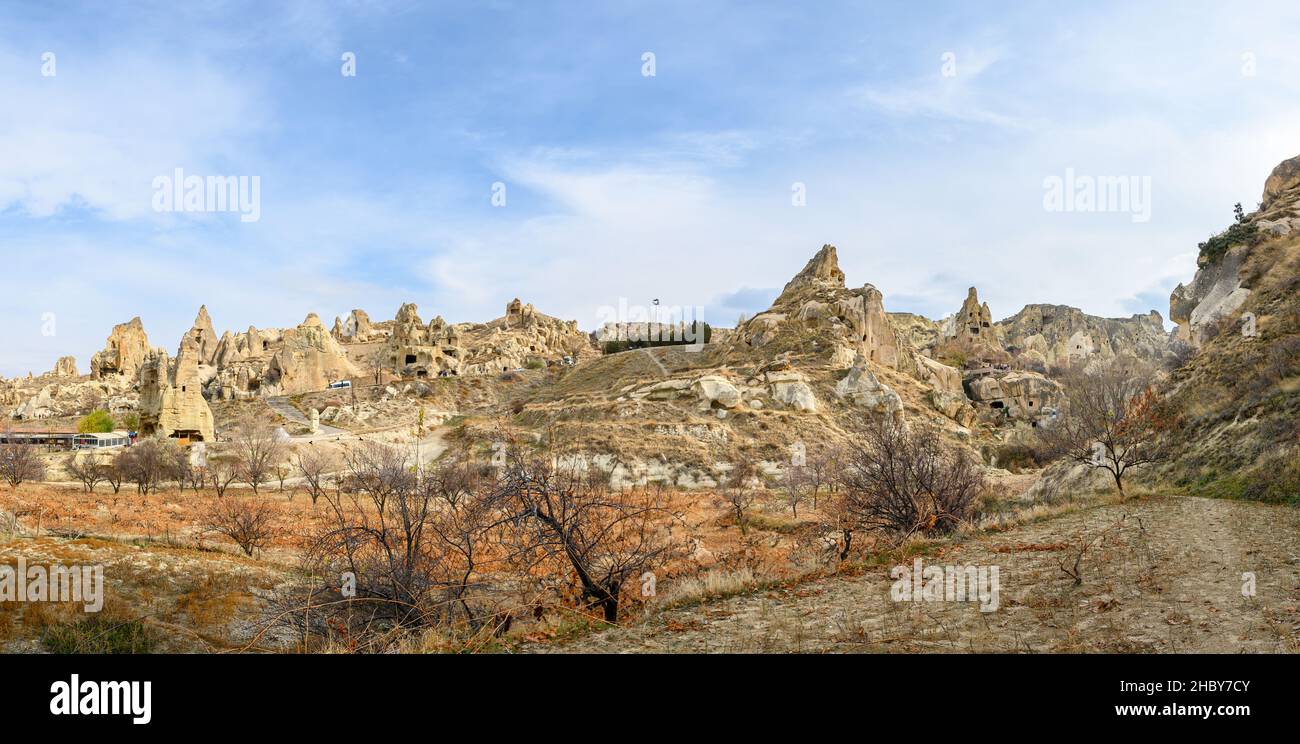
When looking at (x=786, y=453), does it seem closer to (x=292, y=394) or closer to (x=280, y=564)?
(x=280, y=564)

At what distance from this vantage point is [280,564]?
18578mm

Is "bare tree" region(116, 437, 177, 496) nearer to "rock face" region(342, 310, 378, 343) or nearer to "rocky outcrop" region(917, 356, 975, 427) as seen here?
"rocky outcrop" region(917, 356, 975, 427)

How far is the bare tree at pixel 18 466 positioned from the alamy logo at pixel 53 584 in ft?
90.7

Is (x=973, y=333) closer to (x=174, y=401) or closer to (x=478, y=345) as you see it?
(x=478, y=345)

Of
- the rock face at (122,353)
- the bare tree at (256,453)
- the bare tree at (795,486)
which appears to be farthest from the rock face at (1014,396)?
the rock face at (122,353)

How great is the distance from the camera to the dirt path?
19.3 feet

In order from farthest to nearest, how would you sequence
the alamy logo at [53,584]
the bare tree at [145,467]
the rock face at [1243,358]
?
the bare tree at [145,467], the rock face at [1243,358], the alamy logo at [53,584]

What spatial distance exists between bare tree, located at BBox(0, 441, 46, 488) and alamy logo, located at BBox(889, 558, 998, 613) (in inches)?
1672

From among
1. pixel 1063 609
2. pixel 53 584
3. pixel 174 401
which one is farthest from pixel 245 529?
pixel 174 401

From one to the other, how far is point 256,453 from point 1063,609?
44.9m

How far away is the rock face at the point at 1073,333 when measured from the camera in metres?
116

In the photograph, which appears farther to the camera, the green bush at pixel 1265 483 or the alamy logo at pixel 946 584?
the green bush at pixel 1265 483
